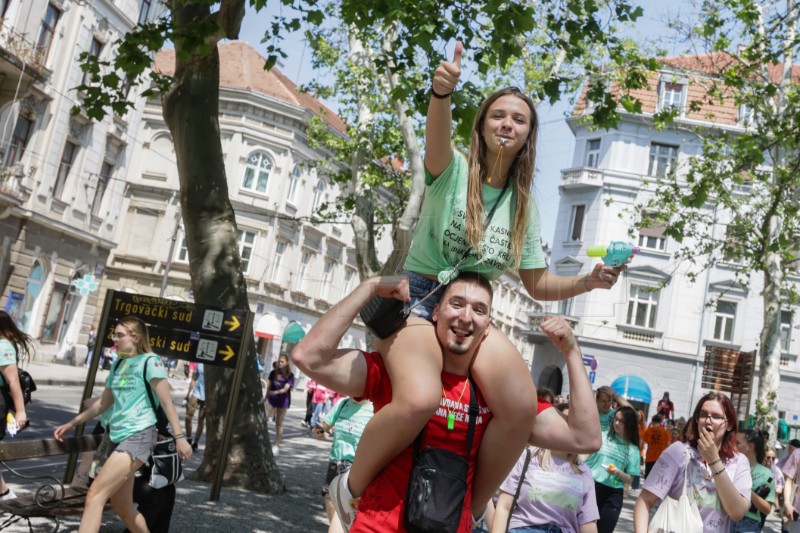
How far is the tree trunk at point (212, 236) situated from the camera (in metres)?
11.3

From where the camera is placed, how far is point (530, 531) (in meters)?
6.54

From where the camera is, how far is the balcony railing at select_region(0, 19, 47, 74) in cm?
2802

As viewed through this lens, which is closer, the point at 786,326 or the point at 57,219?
the point at 57,219

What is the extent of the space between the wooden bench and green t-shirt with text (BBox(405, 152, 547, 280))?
186 inches

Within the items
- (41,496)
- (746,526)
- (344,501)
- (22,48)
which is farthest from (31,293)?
(344,501)

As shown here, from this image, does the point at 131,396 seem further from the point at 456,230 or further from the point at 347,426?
the point at 456,230

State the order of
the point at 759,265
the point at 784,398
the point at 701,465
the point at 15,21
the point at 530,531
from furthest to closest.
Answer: the point at 784,398 → the point at 15,21 → the point at 759,265 → the point at 530,531 → the point at 701,465

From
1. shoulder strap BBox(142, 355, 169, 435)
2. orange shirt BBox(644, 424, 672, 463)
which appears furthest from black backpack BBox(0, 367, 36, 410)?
orange shirt BBox(644, 424, 672, 463)

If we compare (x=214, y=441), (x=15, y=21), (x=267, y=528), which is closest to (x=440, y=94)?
(x=267, y=528)

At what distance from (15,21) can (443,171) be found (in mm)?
28843

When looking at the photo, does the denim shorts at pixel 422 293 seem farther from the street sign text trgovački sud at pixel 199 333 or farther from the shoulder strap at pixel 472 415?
the street sign text trgovački sud at pixel 199 333

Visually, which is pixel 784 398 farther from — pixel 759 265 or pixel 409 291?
pixel 409 291

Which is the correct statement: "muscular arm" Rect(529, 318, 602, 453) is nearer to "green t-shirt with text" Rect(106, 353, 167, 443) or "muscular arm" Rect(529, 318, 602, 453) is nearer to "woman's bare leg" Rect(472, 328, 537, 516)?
"woman's bare leg" Rect(472, 328, 537, 516)

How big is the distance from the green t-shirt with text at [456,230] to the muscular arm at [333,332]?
282 millimetres
